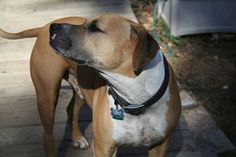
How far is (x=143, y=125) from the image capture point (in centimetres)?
296

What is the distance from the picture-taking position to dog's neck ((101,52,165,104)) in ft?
9.13

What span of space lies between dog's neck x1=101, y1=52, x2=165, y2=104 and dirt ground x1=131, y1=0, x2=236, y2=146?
160 cm

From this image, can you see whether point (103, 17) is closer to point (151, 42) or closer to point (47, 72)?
point (151, 42)

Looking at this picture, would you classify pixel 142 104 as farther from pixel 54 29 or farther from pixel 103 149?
pixel 54 29

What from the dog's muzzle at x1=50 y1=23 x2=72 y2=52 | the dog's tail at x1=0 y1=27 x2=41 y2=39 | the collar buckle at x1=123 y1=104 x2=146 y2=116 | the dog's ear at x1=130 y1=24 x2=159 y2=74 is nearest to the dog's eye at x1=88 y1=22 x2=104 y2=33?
the dog's muzzle at x1=50 y1=23 x2=72 y2=52

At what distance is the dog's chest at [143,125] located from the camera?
294cm

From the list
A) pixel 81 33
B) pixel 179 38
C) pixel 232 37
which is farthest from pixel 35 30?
pixel 232 37

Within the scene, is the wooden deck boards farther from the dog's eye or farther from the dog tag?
the dog's eye

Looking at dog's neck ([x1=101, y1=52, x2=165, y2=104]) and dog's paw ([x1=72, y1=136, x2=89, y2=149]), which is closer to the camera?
dog's neck ([x1=101, y1=52, x2=165, y2=104])

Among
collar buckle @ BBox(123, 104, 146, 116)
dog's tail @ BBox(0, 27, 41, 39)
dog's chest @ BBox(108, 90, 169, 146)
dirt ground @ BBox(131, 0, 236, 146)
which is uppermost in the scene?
dog's tail @ BBox(0, 27, 41, 39)

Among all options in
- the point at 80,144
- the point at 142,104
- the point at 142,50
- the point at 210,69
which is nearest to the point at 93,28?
the point at 142,50

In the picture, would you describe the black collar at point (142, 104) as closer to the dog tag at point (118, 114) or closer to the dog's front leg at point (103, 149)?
the dog tag at point (118, 114)

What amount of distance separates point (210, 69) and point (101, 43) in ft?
9.26

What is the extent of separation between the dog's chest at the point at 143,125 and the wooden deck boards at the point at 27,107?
70 centimetres
